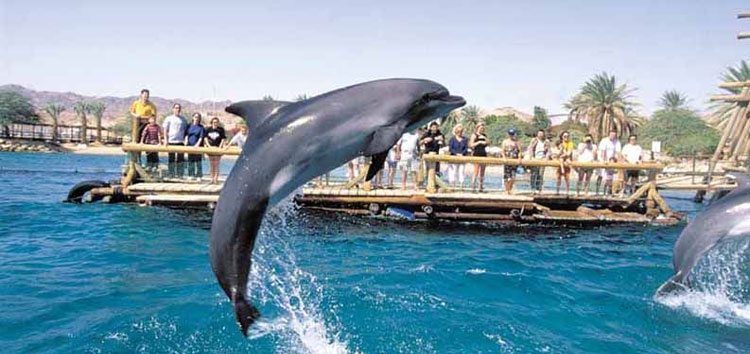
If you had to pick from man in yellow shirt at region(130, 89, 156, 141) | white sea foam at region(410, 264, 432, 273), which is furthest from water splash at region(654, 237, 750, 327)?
man in yellow shirt at region(130, 89, 156, 141)

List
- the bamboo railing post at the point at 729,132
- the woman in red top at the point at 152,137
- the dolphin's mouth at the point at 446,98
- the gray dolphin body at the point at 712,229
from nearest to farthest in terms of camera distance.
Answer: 1. the dolphin's mouth at the point at 446,98
2. the gray dolphin body at the point at 712,229
3. the woman in red top at the point at 152,137
4. the bamboo railing post at the point at 729,132

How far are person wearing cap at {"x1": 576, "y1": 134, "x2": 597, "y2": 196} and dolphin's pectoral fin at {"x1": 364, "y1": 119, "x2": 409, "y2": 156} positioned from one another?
13.7 meters

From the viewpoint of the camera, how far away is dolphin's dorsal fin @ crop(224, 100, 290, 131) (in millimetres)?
4654

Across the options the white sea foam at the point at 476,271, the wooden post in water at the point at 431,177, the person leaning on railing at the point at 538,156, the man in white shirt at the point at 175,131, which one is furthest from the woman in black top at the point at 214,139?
the person leaning on railing at the point at 538,156

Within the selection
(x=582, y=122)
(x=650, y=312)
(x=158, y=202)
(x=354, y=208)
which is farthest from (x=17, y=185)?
(x=582, y=122)

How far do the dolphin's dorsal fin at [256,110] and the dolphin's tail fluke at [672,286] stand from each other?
5.92m

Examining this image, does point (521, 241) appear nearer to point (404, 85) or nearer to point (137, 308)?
point (137, 308)

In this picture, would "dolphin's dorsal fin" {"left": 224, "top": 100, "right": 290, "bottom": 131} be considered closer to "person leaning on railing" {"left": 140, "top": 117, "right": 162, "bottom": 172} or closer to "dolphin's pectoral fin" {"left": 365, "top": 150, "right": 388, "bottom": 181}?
"dolphin's pectoral fin" {"left": 365, "top": 150, "right": 388, "bottom": 181}

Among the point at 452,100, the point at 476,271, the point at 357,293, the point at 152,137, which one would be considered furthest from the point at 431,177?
A: the point at 452,100

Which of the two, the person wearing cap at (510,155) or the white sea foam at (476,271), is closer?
the white sea foam at (476,271)

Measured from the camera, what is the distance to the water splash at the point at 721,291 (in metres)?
8.10

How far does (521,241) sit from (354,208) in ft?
15.1

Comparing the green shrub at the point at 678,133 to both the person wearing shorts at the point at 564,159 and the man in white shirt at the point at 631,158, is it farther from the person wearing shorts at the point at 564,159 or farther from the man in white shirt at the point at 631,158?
the person wearing shorts at the point at 564,159

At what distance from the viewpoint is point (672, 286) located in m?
7.88
